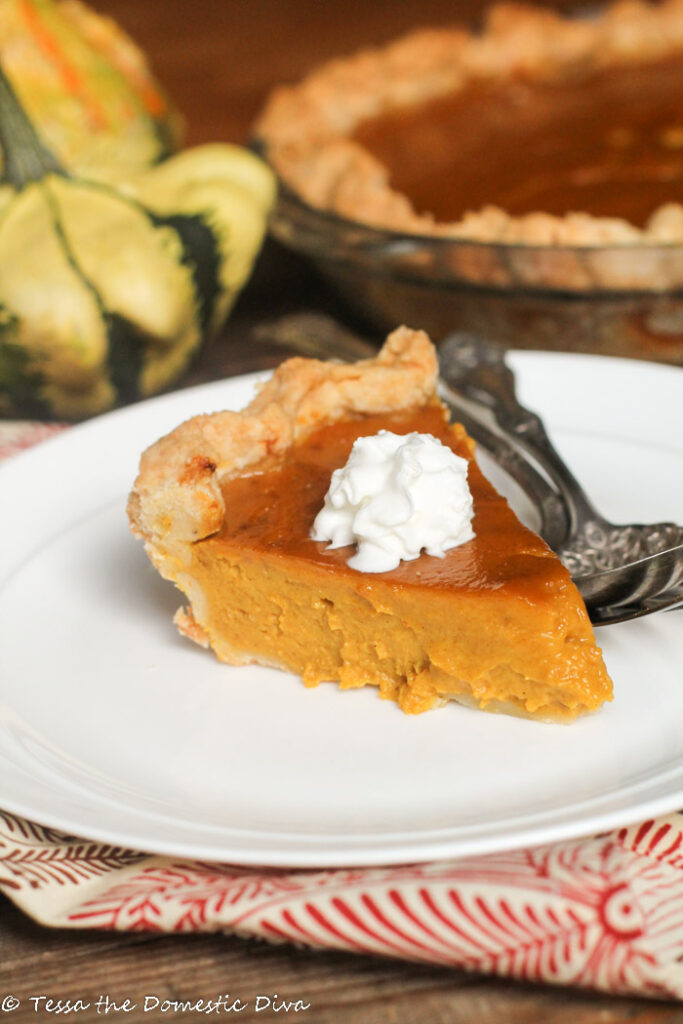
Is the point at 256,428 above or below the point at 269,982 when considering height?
above

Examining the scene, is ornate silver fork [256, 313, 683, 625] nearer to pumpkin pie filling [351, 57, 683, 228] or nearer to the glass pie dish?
the glass pie dish

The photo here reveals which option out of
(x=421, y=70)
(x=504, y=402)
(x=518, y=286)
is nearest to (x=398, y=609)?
(x=504, y=402)

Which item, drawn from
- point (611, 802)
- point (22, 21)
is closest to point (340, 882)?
point (611, 802)

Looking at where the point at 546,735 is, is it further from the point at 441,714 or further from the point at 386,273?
the point at 386,273

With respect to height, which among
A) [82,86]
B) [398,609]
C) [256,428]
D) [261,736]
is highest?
[82,86]

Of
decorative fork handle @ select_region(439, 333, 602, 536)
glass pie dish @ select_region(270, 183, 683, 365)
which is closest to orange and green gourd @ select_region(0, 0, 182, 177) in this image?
glass pie dish @ select_region(270, 183, 683, 365)

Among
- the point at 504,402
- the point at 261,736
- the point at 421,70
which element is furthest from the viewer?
the point at 421,70

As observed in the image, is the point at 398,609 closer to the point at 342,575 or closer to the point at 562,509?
the point at 342,575
